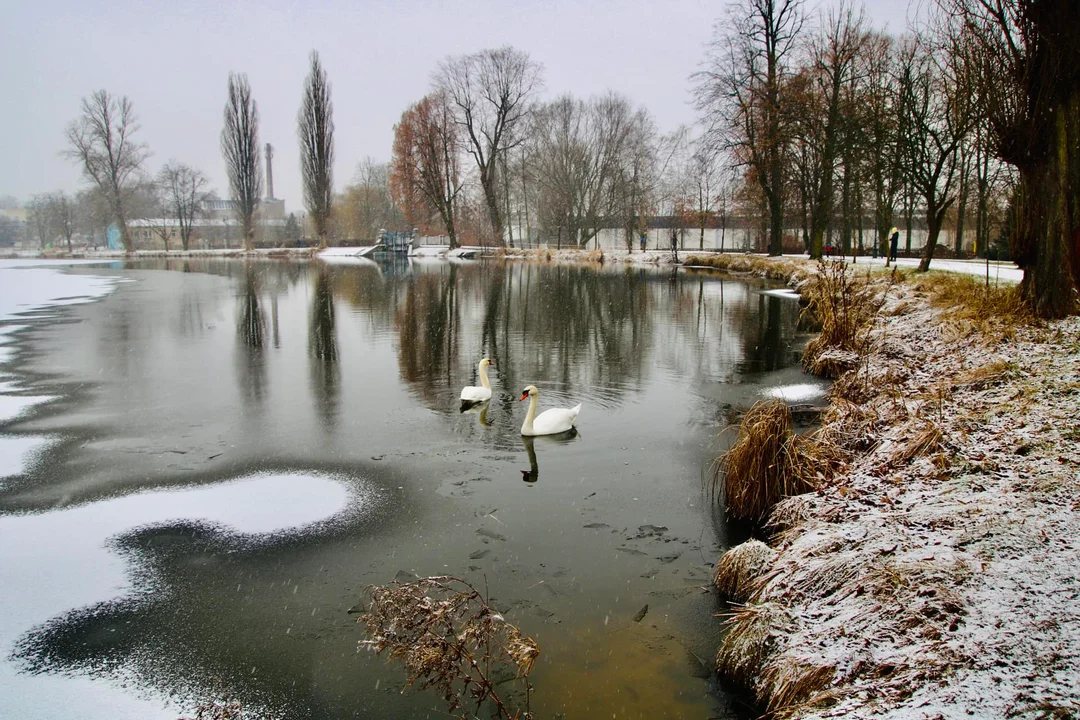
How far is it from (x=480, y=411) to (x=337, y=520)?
12.3ft

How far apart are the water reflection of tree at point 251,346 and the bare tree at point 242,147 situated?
45.1m

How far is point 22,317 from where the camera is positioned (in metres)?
19.0

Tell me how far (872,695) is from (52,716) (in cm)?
441

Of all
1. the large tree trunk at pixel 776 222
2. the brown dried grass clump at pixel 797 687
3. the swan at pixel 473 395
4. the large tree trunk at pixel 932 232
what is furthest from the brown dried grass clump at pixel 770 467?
the large tree trunk at pixel 776 222

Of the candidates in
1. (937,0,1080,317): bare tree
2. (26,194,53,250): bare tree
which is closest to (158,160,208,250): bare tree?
(26,194,53,250): bare tree

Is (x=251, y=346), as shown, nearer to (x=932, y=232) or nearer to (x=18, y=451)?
(x=18, y=451)

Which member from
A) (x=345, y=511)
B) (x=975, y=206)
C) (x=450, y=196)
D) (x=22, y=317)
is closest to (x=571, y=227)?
(x=450, y=196)

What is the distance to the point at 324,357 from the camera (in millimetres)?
13891

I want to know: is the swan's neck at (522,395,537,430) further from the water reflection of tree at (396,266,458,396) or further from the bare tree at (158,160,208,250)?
the bare tree at (158,160,208,250)

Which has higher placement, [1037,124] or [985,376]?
[1037,124]

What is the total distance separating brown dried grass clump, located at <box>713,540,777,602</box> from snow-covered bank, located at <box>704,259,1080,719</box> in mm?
82

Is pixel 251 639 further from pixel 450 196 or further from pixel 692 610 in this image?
pixel 450 196

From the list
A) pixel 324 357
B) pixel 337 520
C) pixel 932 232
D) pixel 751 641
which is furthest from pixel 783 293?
pixel 751 641

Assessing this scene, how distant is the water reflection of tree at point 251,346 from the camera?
11.2 m
